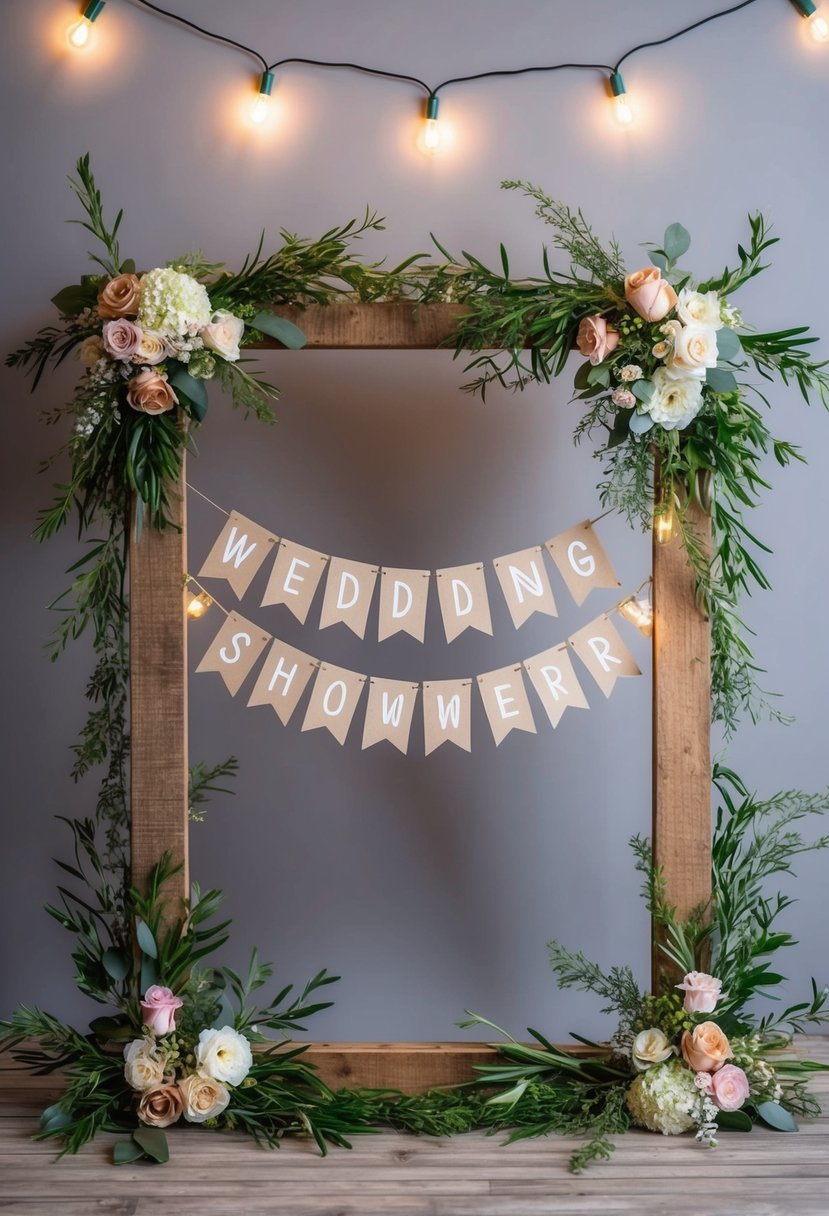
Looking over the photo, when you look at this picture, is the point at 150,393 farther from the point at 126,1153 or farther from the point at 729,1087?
the point at 729,1087

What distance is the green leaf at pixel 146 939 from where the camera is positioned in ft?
5.47

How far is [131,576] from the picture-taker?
1.72m

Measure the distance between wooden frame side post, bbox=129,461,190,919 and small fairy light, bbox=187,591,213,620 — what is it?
0.03 m

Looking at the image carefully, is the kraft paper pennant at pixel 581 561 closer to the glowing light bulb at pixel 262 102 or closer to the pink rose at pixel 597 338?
the pink rose at pixel 597 338

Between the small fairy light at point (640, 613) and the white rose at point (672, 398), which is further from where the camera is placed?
the small fairy light at point (640, 613)

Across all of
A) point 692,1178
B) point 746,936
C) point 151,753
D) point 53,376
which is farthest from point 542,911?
point 53,376

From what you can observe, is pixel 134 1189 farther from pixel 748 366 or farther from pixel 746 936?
pixel 748 366

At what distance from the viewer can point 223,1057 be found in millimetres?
1636

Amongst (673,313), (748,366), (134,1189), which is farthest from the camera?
(748,366)

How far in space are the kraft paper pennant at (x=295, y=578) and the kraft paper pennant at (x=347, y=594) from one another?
1.1 inches

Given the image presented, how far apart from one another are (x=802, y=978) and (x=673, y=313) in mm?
1404

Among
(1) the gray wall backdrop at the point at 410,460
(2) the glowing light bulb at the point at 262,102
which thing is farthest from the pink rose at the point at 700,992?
(2) the glowing light bulb at the point at 262,102

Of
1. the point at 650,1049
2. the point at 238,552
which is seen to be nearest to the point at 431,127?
the point at 238,552

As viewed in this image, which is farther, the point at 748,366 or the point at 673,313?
the point at 748,366
